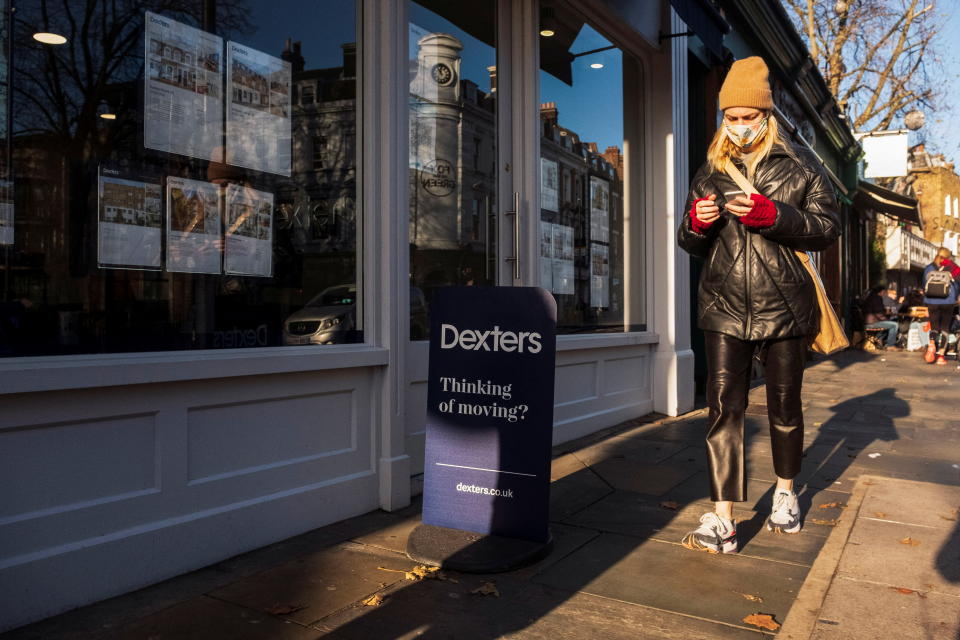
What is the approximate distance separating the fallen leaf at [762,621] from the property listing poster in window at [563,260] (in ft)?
12.9

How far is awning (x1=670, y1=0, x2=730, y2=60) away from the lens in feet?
22.5

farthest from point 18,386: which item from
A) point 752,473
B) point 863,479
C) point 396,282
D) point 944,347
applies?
point 944,347

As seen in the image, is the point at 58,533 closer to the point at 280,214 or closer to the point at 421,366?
the point at 280,214

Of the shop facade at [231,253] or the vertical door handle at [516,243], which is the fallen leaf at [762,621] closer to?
the shop facade at [231,253]

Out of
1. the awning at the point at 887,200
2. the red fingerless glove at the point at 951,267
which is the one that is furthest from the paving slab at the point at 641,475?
the awning at the point at 887,200

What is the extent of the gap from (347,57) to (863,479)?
4153 mm

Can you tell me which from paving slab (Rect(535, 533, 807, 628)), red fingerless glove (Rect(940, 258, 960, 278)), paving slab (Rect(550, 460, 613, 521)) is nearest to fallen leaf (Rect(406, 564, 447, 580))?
paving slab (Rect(535, 533, 807, 628))

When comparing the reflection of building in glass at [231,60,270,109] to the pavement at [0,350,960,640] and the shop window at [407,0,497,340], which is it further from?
the pavement at [0,350,960,640]

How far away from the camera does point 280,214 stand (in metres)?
3.97

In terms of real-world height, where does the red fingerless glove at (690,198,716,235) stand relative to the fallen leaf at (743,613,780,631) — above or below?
above

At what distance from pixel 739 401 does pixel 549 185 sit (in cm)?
337

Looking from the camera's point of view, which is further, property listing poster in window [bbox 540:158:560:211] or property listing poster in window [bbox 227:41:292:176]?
property listing poster in window [bbox 540:158:560:211]

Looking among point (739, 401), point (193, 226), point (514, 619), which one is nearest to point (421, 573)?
point (514, 619)

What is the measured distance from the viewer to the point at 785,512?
152 inches
